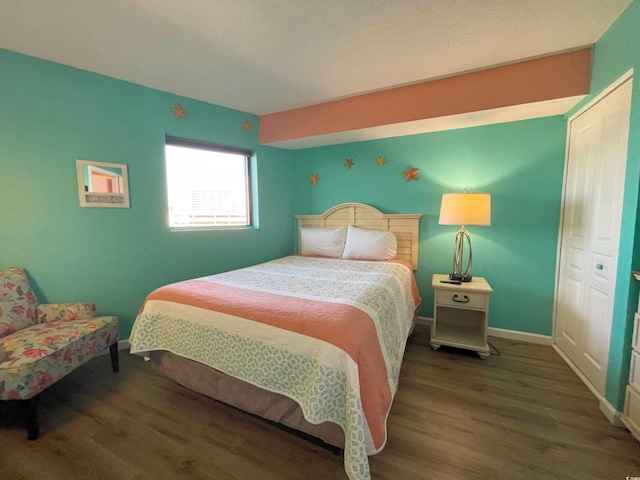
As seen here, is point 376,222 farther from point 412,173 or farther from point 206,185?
point 206,185

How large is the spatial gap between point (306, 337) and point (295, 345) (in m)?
0.07

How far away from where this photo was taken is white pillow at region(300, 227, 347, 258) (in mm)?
3166

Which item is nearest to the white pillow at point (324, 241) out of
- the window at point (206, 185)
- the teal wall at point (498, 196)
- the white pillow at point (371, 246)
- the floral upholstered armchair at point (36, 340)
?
the white pillow at point (371, 246)

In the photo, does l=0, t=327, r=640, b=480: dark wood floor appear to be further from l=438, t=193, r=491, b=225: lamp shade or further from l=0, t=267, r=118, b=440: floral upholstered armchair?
l=438, t=193, r=491, b=225: lamp shade

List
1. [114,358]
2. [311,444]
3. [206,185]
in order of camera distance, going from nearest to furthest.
Result: 1. [311,444]
2. [114,358]
3. [206,185]

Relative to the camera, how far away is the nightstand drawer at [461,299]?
2.29m

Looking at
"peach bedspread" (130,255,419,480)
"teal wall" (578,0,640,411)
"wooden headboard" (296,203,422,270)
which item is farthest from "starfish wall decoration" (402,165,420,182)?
"teal wall" (578,0,640,411)

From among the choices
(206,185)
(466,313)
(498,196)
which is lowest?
(466,313)

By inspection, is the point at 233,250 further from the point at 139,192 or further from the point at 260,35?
the point at 260,35

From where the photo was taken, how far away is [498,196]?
8.62ft

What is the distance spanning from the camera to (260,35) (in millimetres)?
1771

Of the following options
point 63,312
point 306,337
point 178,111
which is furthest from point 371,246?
point 63,312

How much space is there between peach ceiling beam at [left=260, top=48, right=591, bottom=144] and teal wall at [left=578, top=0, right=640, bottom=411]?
308 mm

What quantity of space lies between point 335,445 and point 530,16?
2646 mm
